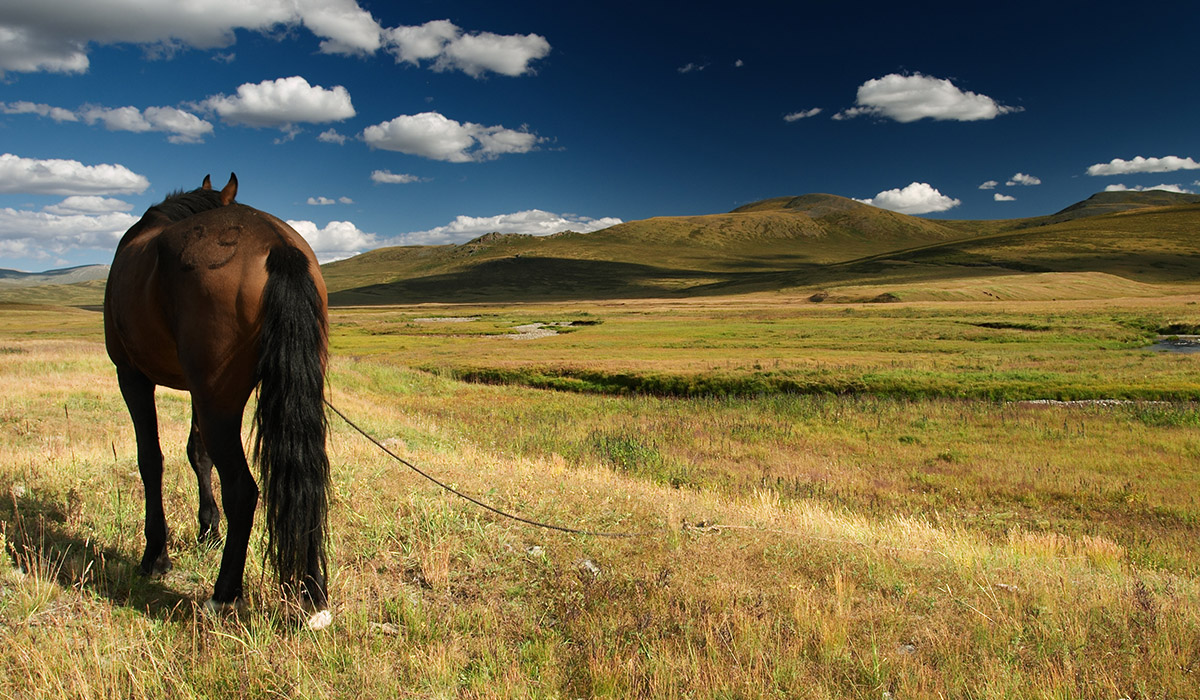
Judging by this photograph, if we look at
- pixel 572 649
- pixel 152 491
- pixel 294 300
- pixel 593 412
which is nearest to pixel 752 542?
pixel 572 649

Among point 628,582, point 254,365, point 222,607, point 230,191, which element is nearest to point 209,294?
point 254,365

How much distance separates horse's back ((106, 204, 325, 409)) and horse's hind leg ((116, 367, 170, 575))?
0.65 m

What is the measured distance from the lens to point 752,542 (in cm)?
623

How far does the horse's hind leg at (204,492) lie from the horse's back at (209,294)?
138 centimetres

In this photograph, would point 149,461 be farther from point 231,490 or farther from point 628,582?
point 628,582

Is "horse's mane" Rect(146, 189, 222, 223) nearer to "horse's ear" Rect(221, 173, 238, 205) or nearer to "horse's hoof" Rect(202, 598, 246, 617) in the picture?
"horse's ear" Rect(221, 173, 238, 205)

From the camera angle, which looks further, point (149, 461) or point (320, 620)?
point (149, 461)

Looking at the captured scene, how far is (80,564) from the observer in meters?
4.79

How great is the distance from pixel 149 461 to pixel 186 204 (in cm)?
208

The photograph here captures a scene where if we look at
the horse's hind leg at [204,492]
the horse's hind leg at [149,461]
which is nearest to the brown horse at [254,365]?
the horse's hind leg at [149,461]

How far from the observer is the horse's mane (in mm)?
5066

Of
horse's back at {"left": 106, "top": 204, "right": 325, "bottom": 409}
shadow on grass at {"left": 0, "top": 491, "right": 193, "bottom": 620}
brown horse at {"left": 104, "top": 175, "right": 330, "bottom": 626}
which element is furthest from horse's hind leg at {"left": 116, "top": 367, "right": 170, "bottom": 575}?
brown horse at {"left": 104, "top": 175, "right": 330, "bottom": 626}

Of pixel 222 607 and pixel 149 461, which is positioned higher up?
pixel 149 461

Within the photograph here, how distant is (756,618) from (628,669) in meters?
1.22
